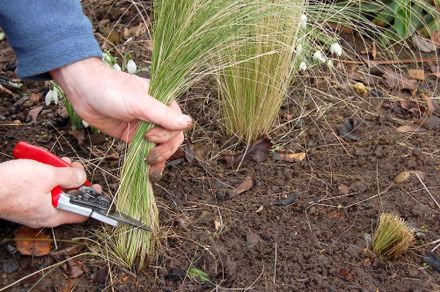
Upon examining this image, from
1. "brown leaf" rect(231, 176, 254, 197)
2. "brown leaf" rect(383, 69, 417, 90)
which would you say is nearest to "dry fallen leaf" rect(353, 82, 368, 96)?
"brown leaf" rect(383, 69, 417, 90)

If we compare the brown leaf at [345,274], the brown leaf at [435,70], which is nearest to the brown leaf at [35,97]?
the brown leaf at [345,274]

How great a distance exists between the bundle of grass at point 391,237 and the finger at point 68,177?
82cm

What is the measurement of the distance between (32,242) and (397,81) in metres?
1.53

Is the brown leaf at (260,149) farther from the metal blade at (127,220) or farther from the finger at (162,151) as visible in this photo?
the metal blade at (127,220)

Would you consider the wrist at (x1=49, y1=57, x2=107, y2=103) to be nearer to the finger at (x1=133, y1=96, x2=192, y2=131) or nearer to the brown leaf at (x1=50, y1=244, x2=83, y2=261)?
the finger at (x1=133, y1=96, x2=192, y2=131)

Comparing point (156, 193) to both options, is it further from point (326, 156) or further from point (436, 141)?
point (436, 141)

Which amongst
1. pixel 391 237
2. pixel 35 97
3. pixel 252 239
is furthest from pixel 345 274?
pixel 35 97

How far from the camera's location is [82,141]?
7.13 feet

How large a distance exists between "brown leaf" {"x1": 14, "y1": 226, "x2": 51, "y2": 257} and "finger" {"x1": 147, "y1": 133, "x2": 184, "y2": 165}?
1.28 ft

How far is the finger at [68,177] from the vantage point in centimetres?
169

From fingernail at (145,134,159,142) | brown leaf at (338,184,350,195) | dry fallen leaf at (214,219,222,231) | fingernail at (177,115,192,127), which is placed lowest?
dry fallen leaf at (214,219,222,231)

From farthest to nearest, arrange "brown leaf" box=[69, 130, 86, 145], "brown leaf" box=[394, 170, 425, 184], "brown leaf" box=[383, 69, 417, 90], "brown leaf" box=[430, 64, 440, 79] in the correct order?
"brown leaf" box=[430, 64, 440, 79] < "brown leaf" box=[383, 69, 417, 90] < "brown leaf" box=[69, 130, 86, 145] < "brown leaf" box=[394, 170, 425, 184]

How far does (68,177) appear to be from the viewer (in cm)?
172

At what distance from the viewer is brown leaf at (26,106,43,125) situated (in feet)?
7.63
